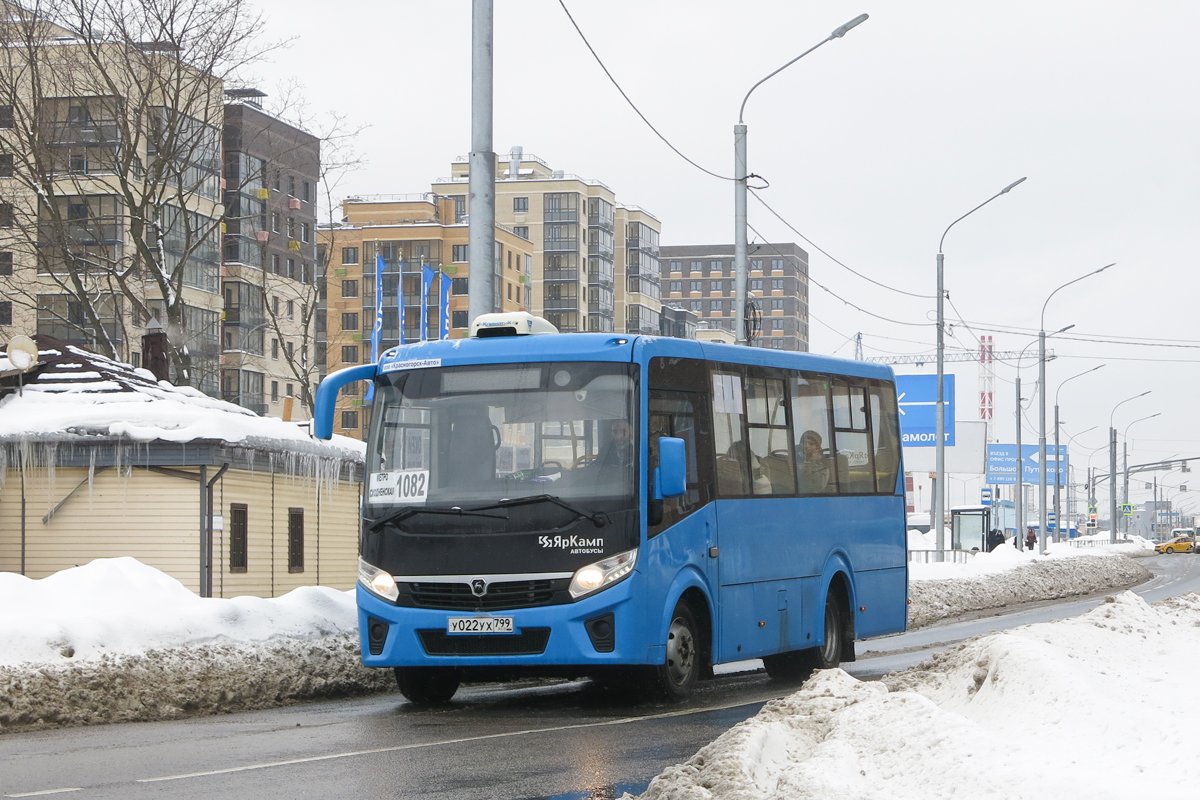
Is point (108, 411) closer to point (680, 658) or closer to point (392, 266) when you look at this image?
point (680, 658)

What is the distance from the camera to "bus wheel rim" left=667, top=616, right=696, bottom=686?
43.7 ft

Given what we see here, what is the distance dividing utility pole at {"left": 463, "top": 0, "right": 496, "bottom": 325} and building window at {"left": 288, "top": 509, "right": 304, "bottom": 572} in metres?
13.3

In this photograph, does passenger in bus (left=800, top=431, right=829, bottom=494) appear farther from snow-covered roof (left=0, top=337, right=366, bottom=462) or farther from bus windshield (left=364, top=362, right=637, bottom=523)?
snow-covered roof (left=0, top=337, right=366, bottom=462)

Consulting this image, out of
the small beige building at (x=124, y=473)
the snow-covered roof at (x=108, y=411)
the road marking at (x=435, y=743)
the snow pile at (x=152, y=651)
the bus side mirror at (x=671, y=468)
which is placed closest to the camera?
the road marking at (x=435, y=743)

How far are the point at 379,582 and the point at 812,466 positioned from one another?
4752mm

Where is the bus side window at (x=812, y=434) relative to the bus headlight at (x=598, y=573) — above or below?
above

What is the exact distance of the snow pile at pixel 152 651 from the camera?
506 inches

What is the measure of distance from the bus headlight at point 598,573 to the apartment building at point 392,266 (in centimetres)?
9610

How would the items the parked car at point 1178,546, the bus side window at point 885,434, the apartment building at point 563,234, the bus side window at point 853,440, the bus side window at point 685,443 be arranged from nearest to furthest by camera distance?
1. the bus side window at point 685,443
2. the bus side window at point 853,440
3. the bus side window at point 885,434
4. the parked car at point 1178,546
5. the apartment building at point 563,234

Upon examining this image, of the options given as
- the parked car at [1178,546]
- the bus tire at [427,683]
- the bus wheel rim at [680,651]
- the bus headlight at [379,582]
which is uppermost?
the bus headlight at [379,582]

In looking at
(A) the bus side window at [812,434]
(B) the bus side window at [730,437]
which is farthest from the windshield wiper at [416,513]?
(A) the bus side window at [812,434]

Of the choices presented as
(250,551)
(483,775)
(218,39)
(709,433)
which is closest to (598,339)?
(709,433)

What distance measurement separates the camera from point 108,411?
25.8 m

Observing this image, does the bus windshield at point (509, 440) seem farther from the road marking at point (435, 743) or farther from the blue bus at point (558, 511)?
the road marking at point (435, 743)
